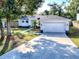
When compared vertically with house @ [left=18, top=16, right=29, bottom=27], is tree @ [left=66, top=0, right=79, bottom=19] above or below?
above

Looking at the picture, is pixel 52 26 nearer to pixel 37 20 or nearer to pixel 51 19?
pixel 51 19

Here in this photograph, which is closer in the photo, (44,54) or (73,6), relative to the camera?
(44,54)

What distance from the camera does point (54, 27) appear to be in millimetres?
37062

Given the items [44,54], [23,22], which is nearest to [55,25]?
[23,22]

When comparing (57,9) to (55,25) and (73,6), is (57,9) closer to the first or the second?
(73,6)

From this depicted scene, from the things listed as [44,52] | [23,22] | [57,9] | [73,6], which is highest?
[73,6]

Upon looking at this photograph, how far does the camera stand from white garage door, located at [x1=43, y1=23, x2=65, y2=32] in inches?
1451

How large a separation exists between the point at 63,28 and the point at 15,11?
551 inches

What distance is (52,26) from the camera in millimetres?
37156

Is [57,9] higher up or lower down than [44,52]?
higher up

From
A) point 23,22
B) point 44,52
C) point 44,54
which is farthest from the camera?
point 23,22

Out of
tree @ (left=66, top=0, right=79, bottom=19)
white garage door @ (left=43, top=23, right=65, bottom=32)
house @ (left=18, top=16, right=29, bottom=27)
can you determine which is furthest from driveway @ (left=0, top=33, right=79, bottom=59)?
house @ (left=18, top=16, right=29, bottom=27)

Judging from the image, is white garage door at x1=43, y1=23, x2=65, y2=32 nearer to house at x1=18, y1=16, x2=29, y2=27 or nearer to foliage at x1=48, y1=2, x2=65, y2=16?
house at x1=18, y1=16, x2=29, y2=27

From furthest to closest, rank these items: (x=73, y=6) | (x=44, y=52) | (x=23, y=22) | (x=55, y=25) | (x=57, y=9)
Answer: (x=57, y=9), (x=23, y=22), (x=73, y=6), (x=55, y=25), (x=44, y=52)
